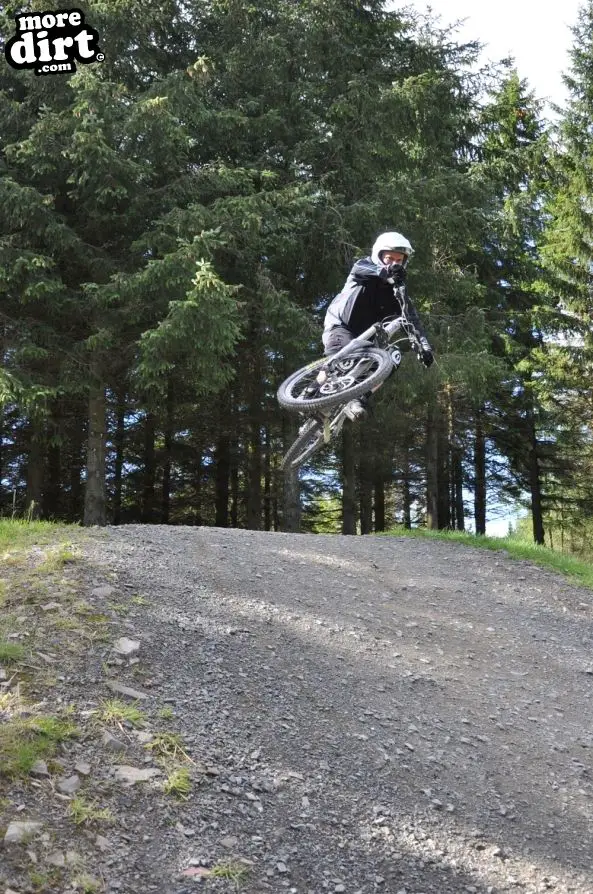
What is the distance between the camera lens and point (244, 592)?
761 cm

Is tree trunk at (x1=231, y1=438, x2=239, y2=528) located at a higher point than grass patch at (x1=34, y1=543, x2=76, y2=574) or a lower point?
higher

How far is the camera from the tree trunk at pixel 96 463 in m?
12.0

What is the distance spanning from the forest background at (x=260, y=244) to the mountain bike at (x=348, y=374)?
4.32 metres

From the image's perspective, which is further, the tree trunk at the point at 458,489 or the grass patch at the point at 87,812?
the tree trunk at the point at 458,489

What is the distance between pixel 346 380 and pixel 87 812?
3.61m

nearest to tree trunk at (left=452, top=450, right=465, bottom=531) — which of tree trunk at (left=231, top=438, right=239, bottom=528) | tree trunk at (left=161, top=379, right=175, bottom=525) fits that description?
tree trunk at (left=231, top=438, right=239, bottom=528)

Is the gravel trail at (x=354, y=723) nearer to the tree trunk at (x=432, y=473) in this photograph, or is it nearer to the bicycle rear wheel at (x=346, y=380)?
the bicycle rear wheel at (x=346, y=380)

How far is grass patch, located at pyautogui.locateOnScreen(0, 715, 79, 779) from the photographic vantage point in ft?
13.5

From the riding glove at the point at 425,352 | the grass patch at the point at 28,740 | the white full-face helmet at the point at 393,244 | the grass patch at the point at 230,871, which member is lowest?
the grass patch at the point at 230,871

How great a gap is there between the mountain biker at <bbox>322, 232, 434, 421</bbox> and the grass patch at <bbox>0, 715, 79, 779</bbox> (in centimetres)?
312

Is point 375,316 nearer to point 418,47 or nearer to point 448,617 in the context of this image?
point 448,617

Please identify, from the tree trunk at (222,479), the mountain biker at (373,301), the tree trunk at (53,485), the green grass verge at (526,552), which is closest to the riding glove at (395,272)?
the mountain biker at (373,301)

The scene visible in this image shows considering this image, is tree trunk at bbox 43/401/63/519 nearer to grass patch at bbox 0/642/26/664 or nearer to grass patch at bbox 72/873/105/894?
grass patch at bbox 0/642/26/664

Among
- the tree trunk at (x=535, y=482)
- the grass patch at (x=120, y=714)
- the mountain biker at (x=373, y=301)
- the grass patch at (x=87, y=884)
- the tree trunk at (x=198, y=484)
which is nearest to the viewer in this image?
the grass patch at (x=87, y=884)
